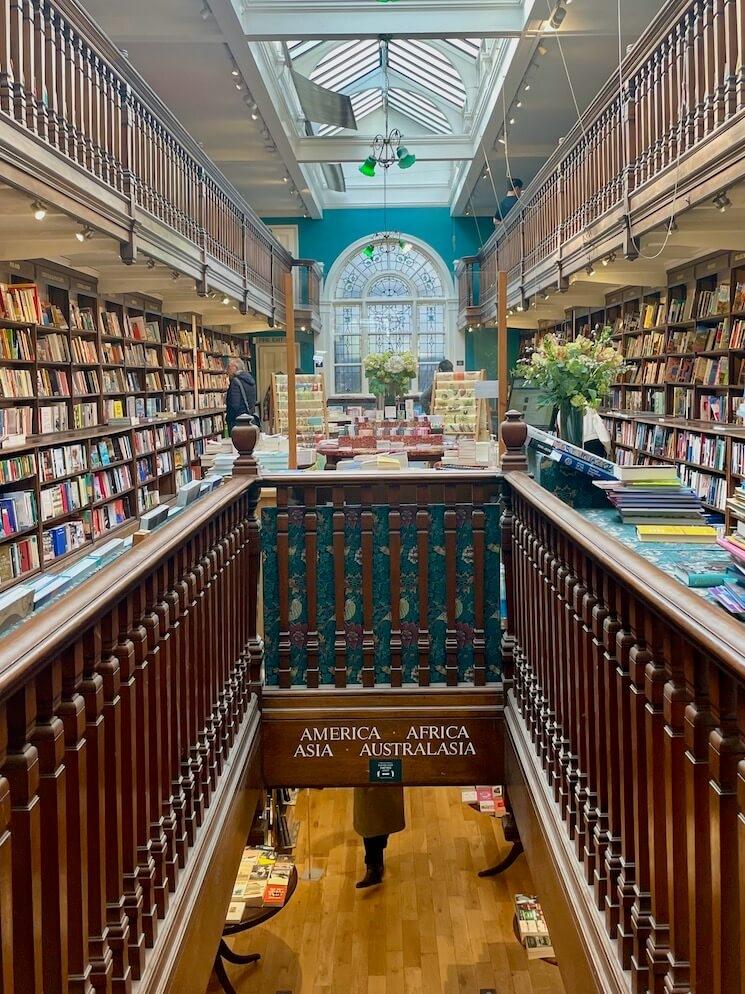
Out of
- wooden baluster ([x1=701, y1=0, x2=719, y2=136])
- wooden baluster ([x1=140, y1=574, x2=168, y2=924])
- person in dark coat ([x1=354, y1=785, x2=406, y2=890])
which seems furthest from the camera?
person in dark coat ([x1=354, y1=785, x2=406, y2=890])

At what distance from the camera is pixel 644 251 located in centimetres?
721

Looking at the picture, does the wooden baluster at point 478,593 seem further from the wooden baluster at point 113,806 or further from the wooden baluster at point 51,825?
the wooden baluster at point 51,825

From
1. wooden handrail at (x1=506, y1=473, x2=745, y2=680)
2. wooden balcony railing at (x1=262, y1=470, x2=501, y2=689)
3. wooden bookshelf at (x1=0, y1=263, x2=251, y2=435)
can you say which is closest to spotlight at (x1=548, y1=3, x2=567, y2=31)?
wooden bookshelf at (x1=0, y1=263, x2=251, y2=435)

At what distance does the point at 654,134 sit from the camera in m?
5.79

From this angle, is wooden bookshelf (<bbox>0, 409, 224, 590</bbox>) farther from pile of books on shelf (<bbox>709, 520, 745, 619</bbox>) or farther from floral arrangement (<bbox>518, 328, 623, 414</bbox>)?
pile of books on shelf (<bbox>709, 520, 745, 619</bbox>)

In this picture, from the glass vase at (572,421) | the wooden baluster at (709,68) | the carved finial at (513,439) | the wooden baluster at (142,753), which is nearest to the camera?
the wooden baluster at (142,753)

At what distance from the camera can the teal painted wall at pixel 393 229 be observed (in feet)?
61.1

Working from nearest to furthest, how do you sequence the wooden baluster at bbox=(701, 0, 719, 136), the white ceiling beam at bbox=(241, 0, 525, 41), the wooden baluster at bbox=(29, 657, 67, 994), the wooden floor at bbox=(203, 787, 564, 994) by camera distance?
the wooden baluster at bbox=(29, 657, 67, 994) → the wooden baluster at bbox=(701, 0, 719, 136) → the wooden floor at bbox=(203, 787, 564, 994) → the white ceiling beam at bbox=(241, 0, 525, 41)

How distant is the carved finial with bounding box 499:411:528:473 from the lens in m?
3.46

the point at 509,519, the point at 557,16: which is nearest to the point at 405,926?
the point at 509,519

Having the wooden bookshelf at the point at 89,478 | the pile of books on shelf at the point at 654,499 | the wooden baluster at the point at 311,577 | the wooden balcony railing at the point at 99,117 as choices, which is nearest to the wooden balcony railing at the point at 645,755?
the pile of books on shelf at the point at 654,499

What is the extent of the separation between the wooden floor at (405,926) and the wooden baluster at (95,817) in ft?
12.0

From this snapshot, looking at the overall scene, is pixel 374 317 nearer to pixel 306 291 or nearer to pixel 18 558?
pixel 306 291

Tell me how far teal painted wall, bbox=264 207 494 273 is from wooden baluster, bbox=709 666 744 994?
1803 cm
